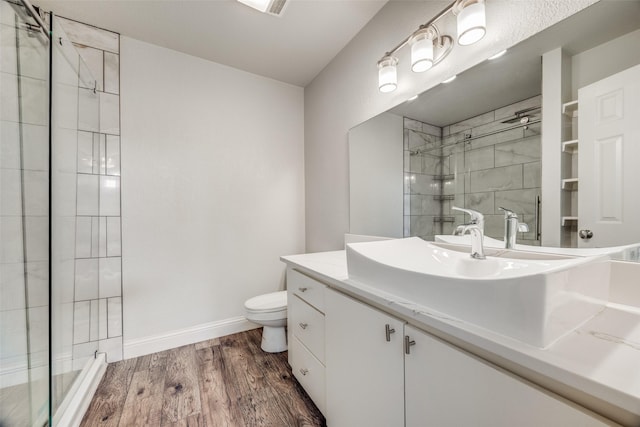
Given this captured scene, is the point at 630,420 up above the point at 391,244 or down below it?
below

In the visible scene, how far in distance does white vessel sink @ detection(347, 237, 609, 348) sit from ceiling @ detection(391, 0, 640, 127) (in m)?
0.62

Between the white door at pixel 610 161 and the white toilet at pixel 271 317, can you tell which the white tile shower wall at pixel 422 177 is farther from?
the white toilet at pixel 271 317

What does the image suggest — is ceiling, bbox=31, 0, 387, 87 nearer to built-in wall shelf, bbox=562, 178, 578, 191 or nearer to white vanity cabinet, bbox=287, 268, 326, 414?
built-in wall shelf, bbox=562, 178, 578, 191

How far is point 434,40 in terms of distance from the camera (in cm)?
120

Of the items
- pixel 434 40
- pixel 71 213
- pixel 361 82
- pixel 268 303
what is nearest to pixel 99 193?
pixel 71 213

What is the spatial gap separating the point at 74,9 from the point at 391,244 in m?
2.35

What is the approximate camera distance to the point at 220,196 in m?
2.11

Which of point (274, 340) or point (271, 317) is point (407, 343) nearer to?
point (271, 317)

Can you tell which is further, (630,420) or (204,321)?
(204,321)

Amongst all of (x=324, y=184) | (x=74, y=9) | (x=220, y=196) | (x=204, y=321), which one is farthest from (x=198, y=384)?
(x=74, y=9)

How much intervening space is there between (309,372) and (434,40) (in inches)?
70.0

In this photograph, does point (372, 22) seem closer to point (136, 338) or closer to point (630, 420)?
point (630, 420)

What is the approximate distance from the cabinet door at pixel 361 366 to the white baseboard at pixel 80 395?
1.24m

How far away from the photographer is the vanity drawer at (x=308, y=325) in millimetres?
1192
